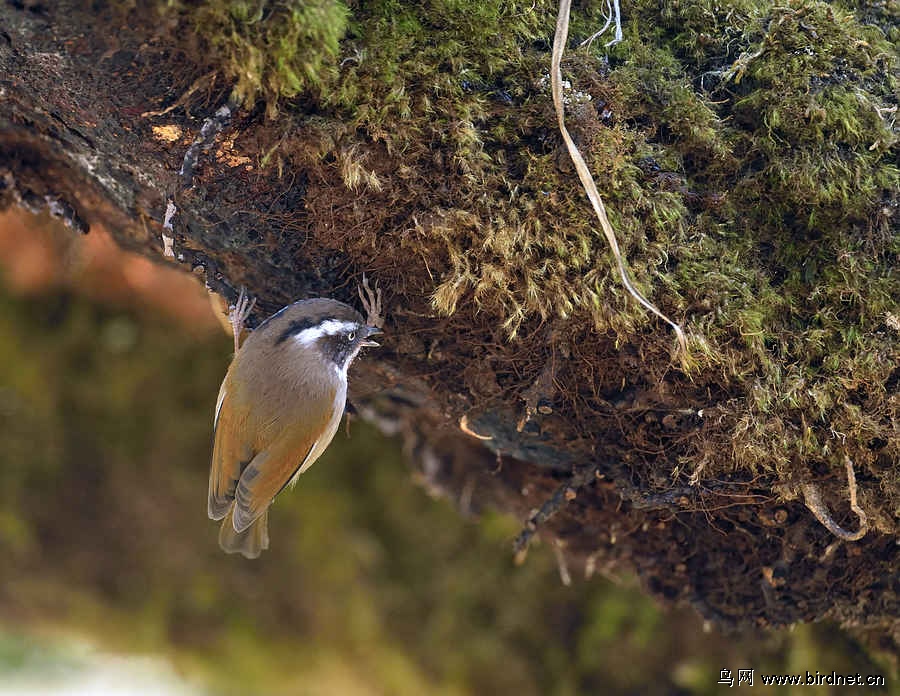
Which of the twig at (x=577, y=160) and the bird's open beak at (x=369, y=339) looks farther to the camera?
the bird's open beak at (x=369, y=339)

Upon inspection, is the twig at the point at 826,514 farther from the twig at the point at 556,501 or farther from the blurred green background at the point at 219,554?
the blurred green background at the point at 219,554

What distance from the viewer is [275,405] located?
7.42ft

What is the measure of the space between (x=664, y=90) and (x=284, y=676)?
3.19m

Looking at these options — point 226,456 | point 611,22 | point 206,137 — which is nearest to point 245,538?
point 226,456

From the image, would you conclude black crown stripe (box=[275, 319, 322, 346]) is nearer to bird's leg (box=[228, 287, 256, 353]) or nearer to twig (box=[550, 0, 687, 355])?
bird's leg (box=[228, 287, 256, 353])

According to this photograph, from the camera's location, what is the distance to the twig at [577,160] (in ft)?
5.16

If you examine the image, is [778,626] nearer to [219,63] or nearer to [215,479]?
[215,479]

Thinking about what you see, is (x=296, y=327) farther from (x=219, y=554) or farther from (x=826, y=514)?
(x=219, y=554)

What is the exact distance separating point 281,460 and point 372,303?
676mm

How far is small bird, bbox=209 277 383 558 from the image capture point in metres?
2.09

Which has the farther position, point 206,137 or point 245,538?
point 245,538

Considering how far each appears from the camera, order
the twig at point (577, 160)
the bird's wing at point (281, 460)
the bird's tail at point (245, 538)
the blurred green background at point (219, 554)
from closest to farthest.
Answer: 1. the twig at point (577, 160)
2. the bird's wing at point (281, 460)
3. the bird's tail at point (245, 538)
4. the blurred green background at point (219, 554)

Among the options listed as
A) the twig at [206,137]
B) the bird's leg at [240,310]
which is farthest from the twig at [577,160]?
A: the bird's leg at [240,310]

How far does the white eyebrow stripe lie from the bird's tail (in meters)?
0.76
